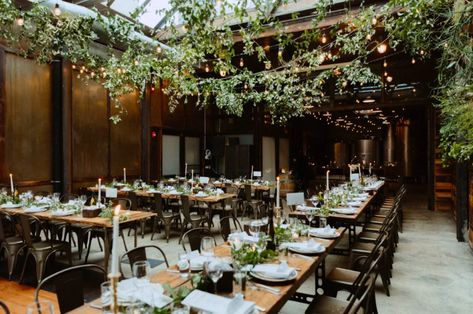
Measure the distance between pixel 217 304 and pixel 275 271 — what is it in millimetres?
596

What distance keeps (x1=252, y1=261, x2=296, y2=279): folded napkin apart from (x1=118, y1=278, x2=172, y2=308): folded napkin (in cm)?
66

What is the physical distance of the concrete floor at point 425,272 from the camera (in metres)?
3.60

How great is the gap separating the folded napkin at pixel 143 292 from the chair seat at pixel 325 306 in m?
1.16

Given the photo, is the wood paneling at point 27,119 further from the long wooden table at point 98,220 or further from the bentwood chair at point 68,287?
the bentwood chair at point 68,287

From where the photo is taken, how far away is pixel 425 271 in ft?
15.3

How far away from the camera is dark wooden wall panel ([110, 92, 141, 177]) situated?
33.2 ft

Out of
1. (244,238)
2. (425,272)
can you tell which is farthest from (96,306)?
(425,272)

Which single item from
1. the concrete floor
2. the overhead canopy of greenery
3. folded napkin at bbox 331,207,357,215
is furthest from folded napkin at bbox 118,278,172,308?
folded napkin at bbox 331,207,357,215

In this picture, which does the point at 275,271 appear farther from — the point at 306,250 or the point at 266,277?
the point at 306,250

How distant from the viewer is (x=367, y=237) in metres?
4.49

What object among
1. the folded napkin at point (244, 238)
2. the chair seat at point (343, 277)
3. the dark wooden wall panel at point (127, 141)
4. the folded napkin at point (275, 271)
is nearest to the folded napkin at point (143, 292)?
the folded napkin at point (275, 271)

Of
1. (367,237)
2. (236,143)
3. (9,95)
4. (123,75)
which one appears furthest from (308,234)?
(236,143)

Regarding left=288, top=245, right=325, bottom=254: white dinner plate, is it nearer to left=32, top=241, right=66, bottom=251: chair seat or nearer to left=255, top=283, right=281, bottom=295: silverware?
left=255, top=283, right=281, bottom=295: silverware

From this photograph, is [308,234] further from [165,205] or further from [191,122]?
[191,122]
